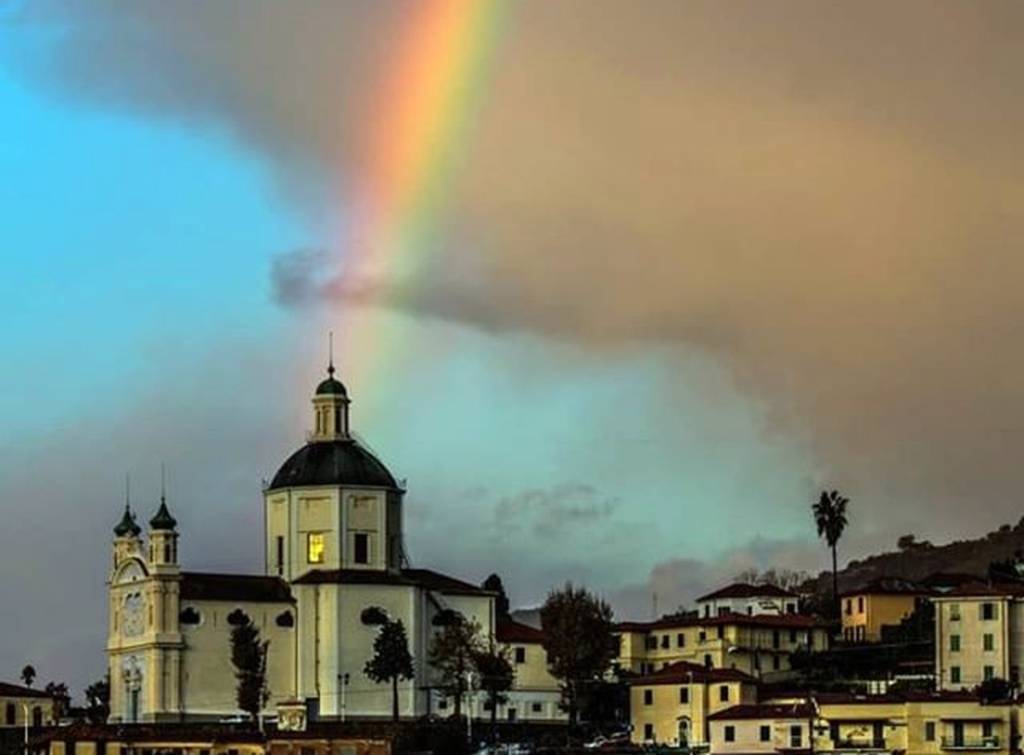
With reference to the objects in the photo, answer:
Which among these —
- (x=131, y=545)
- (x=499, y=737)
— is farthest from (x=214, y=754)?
(x=131, y=545)

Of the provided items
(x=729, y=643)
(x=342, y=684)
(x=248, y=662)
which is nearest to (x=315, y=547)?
(x=342, y=684)

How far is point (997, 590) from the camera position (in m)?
123

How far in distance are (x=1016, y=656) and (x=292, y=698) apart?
37.1m

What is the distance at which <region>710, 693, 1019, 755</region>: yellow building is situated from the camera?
10450 centimetres

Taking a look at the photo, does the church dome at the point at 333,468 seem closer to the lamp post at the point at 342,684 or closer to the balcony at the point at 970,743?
the lamp post at the point at 342,684

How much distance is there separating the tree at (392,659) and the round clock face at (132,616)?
41.0 ft

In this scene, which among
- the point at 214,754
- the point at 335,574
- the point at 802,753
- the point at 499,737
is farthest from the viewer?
the point at 335,574

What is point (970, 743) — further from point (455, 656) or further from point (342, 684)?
point (342, 684)

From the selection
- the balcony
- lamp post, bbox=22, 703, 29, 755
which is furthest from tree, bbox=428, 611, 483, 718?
the balcony

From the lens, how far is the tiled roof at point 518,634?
138m

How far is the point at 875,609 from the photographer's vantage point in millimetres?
144875

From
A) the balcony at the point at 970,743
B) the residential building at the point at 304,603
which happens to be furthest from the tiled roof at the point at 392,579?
the balcony at the point at 970,743

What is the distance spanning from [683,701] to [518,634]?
66.4ft

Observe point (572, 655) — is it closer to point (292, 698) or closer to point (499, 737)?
point (499, 737)
